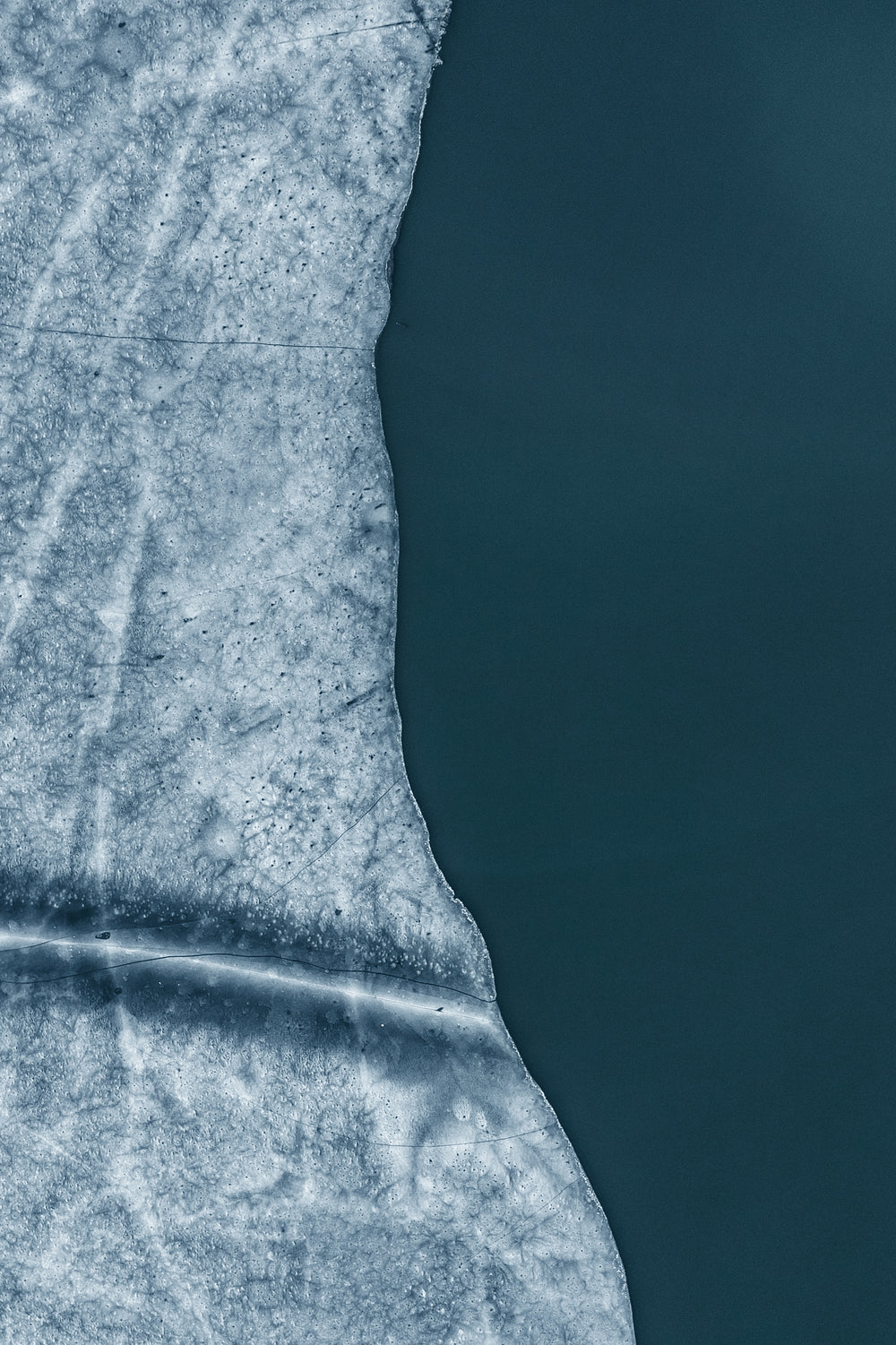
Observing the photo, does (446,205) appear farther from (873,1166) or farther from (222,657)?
(873,1166)

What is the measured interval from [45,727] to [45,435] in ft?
4.14

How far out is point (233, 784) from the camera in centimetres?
420

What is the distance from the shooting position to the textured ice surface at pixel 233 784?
4.12 metres

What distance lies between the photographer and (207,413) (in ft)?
13.6

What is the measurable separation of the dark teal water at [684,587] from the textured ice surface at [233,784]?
0.28 m

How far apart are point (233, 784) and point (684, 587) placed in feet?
7.05

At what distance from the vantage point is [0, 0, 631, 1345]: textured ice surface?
4121 mm

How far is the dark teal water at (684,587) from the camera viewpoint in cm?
416

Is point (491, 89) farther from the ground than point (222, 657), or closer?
farther from the ground

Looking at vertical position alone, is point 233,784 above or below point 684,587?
below

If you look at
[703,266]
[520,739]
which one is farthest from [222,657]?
[703,266]

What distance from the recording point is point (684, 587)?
13.8 feet

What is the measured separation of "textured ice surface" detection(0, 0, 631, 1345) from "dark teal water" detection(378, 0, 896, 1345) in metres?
0.28

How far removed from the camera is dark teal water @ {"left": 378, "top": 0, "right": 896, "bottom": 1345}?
4156 mm
